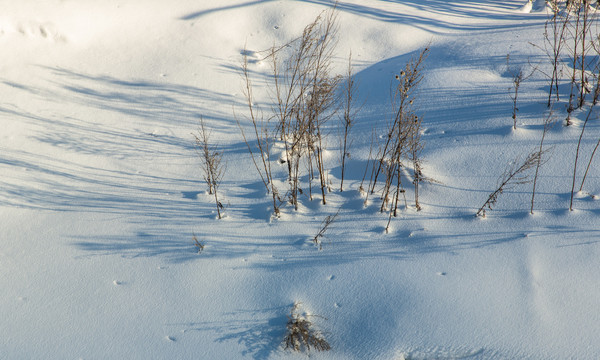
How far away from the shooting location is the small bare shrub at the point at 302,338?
2848mm

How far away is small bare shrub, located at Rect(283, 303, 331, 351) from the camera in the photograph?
2.85 m

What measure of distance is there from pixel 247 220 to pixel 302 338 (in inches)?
47.1

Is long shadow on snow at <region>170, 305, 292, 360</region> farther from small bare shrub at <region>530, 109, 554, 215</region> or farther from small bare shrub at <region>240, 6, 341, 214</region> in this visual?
small bare shrub at <region>530, 109, 554, 215</region>

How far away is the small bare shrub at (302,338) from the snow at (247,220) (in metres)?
0.08

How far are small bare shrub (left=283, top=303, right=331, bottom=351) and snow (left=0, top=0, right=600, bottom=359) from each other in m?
0.08

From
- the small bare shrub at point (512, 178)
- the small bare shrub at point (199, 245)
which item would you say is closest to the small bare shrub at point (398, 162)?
the small bare shrub at point (512, 178)

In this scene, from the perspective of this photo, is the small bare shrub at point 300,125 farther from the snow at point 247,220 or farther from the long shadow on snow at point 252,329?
the long shadow on snow at point 252,329

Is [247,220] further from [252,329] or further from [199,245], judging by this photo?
[252,329]

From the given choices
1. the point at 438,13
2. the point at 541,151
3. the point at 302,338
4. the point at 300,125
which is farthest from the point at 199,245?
the point at 438,13

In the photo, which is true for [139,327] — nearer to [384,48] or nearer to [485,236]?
[485,236]

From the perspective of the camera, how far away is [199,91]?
5.19m

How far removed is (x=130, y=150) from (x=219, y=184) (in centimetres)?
105

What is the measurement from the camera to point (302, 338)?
2867mm

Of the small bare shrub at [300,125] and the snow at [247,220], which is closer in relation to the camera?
the snow at [247,220]
